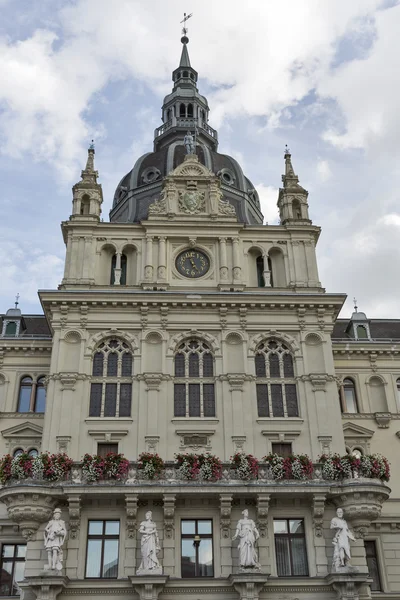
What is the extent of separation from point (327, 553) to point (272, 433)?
6.32 meters

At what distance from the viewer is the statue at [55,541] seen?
29.3 metres

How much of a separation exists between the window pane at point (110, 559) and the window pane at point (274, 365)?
12.0 metres

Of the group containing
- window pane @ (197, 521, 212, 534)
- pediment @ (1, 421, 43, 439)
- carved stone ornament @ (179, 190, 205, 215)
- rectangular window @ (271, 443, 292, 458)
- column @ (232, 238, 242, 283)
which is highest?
carved stone ornament @ (179, 190, 205, 215)

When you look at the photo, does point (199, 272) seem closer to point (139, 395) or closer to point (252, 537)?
point (139, 395)

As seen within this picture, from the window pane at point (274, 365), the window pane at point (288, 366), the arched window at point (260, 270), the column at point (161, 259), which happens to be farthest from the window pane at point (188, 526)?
the arched window at point (260, 270)

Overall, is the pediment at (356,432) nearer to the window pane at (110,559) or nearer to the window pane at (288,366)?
the window pane at (288,366)

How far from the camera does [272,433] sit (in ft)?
113

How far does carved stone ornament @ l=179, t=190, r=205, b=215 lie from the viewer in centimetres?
4138

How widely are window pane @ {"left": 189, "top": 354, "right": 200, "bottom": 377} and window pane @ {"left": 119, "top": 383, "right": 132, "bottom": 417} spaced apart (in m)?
3.39

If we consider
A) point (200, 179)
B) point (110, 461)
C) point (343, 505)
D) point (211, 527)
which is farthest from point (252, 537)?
point (200, 179)

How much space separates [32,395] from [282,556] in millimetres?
17289

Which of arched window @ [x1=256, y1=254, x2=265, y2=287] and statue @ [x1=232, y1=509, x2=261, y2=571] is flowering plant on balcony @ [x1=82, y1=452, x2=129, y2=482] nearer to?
statue @ [x1=232, y1=509, x2=261, y2=571]

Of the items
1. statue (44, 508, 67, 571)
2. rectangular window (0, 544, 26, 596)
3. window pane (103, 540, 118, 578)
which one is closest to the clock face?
window pane (103, 540, 118, 578)

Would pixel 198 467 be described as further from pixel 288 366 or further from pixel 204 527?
pixel 288 366
